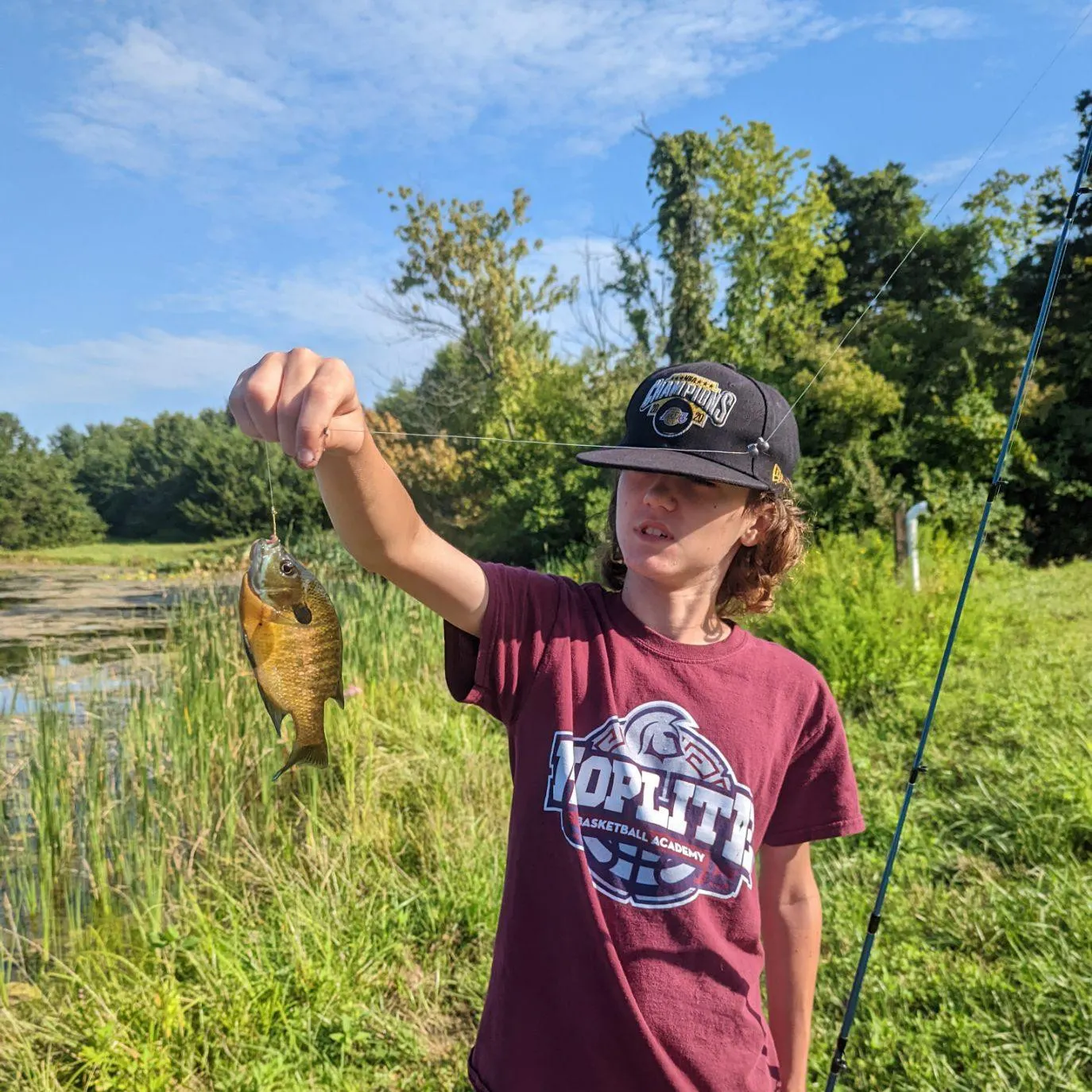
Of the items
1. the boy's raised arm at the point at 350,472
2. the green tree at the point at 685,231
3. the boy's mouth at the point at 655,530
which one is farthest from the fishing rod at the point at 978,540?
the green tree at the point at 685,231

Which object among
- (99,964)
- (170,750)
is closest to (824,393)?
(170,750)

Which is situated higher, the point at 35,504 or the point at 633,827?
the point at 35,504

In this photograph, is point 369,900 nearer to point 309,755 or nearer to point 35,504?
point 309,755

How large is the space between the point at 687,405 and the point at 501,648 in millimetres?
508

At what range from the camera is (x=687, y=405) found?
139 cm

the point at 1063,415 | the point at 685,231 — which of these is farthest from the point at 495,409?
the point at 1063,415

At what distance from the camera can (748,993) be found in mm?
1288

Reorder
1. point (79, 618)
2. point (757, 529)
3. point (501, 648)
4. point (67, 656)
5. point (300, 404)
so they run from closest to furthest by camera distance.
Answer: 1. point (300, 404)
2. point (501, 648)
3. point (757, 529)
4. point (67, 656)
5. point (79, 618)

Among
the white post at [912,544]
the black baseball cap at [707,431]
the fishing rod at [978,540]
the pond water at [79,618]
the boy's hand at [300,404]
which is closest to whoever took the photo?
the boy's hand at [300,404]

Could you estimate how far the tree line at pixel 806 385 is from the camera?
11.4m

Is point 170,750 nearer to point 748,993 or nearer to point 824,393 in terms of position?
point 748,993

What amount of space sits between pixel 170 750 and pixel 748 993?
2809 mm

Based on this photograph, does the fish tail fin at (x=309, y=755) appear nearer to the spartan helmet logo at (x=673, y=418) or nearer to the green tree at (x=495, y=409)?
the spartan helmet logo at (x=673, y=418)

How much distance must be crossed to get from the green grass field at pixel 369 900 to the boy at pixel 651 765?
1.36 m
